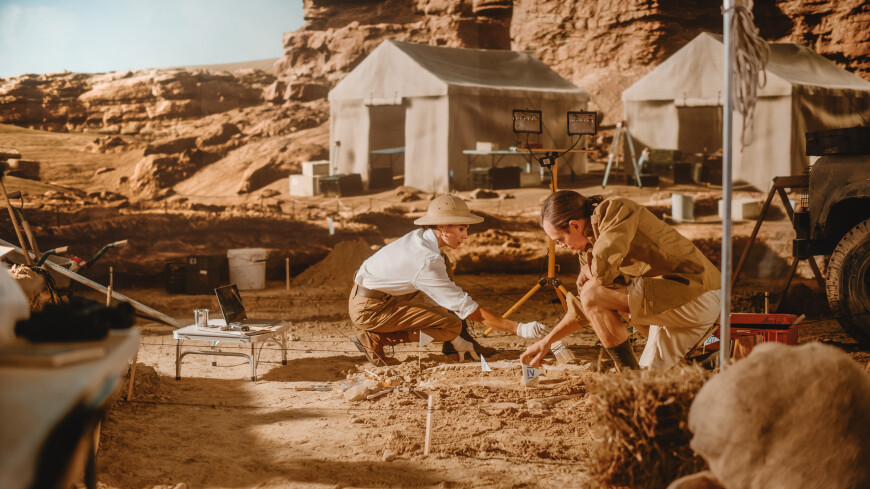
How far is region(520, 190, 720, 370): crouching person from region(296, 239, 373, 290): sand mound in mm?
4789

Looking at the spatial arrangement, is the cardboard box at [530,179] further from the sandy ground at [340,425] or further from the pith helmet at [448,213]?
the pith helmet at [448,213]

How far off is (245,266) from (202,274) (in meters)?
0.45

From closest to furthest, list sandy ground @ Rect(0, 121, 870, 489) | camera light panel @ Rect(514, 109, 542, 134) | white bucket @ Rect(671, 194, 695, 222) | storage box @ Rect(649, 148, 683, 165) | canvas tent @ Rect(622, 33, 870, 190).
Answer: sandy ground @ Rect(0, 121, 870, 489) → camera light panel @ Rect(514, 109, 542, 134) → canvas tent @ Rect(622, 33, 870, 190) → white bucket @ Rect(671, 194, 695, 222) → storage box @ Rect(649, 148, 683, 165)

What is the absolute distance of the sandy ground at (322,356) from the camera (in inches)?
131

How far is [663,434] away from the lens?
243 cm

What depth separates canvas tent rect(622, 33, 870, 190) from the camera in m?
7.68

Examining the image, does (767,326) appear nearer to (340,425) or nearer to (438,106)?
(340,425)

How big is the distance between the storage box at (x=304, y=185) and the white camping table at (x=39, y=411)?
7.50 m

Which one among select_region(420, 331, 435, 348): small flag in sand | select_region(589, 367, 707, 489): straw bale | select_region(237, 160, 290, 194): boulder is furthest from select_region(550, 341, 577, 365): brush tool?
select_region(237, 160, 290, 194): boulder

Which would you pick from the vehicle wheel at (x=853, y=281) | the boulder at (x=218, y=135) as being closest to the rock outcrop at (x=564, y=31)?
the boulder at (x=218, y=135)

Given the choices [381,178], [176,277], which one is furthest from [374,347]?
[381,178]

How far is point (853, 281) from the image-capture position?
506 cm

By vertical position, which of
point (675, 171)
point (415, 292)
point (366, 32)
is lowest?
point (415, 292)

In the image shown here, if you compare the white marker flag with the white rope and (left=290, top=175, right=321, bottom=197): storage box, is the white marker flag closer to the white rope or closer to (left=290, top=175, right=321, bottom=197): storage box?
the white rope
